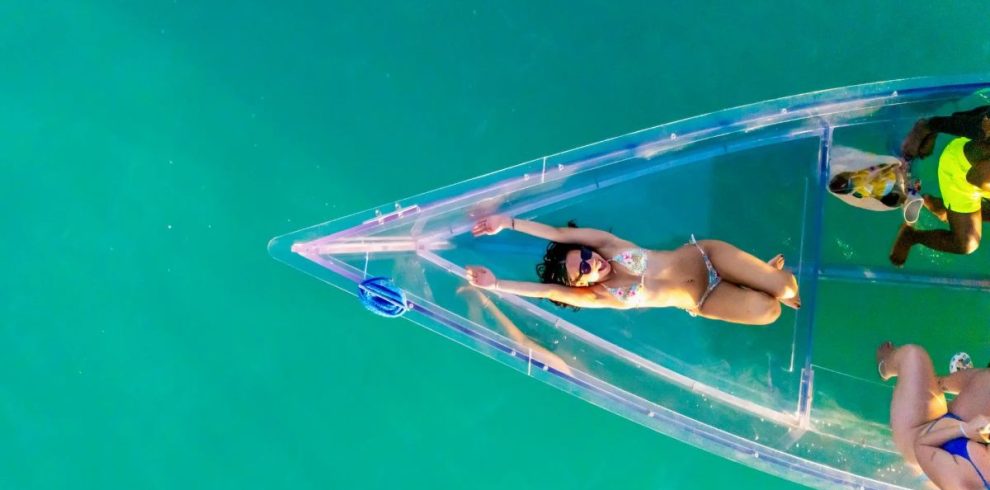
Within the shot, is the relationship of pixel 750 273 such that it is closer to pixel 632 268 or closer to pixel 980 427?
pixel 632 268

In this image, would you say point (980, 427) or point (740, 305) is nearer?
point (980, 427)

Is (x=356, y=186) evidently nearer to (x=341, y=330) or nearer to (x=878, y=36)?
(x=341, y=330)

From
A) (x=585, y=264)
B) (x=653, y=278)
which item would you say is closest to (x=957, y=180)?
(x=653, y=278)

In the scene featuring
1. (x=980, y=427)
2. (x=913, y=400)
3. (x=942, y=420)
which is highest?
(x=913, y=400)

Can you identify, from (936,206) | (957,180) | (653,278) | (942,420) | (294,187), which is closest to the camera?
(942,420)

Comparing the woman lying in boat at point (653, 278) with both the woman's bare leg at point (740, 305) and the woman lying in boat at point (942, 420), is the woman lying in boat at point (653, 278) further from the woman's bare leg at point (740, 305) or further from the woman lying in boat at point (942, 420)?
the woman lying in boat at point (942, 420)

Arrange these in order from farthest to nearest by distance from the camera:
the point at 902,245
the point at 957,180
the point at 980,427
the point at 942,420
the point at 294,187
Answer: the point at 294,187 < the point at 902,245 < the point at 957,180 < the point at 942,420 < the point at 980,427
